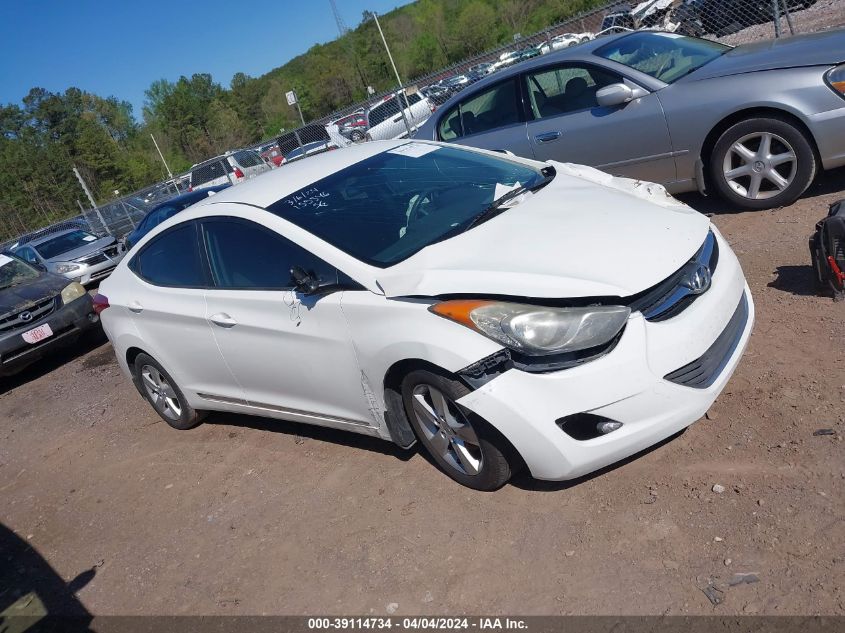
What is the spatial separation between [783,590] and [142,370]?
457cm

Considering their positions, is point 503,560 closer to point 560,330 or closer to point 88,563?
point 560,330

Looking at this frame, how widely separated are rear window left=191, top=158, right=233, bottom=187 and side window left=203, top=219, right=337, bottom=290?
741 inches

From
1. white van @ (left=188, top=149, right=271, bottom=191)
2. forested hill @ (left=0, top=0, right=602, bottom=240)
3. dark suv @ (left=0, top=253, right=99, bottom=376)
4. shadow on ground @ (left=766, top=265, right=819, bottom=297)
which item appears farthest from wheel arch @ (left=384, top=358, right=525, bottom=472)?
forested hill @ (left=0, top=0, right=602, bottom=240)

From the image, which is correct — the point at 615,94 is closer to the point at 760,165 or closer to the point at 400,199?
the point at 760,165

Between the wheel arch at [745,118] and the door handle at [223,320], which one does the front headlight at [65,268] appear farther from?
the wheel arch at [745,118]

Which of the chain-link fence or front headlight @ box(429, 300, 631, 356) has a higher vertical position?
the chain-link fence

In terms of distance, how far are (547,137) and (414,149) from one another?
99.6 inches

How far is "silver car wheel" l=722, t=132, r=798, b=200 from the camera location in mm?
5543

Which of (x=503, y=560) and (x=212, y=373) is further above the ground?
(x=212, y=373)

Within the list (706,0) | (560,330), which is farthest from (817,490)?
(706,0)

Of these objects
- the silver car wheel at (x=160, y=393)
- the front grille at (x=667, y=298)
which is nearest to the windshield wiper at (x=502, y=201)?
the front grille at (x=667, y=298)

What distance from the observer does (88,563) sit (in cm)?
405

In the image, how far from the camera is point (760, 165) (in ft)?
18.7

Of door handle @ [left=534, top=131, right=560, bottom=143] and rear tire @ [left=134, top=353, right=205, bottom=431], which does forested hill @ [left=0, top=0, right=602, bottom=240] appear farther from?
rear tire @ [left=134, top=353, right=205, bottom=431]
